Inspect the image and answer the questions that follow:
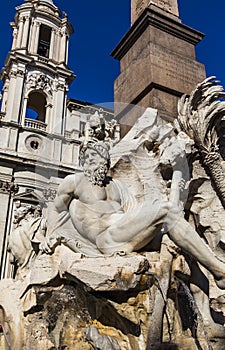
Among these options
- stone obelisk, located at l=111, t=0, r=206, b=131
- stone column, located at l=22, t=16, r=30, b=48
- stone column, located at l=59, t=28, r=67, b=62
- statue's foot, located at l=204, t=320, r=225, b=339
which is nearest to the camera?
statue's foot, located at l=204, t=320, r=225, b=339

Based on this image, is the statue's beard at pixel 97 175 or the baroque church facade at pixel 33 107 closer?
the statue's beard at pixel 97 175

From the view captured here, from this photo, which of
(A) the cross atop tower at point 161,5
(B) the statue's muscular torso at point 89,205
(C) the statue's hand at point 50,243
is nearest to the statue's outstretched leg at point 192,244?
(B) the statue's muscular torso at point 89,205

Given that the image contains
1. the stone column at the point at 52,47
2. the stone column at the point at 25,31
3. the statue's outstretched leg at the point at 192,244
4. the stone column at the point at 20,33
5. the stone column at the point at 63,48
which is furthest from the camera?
the stone column at the point at 63,48

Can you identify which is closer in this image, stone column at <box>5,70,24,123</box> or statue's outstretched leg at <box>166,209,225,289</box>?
statue's outstretched leg at <box>166,209,225,289</box>

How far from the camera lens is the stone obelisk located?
566 cm

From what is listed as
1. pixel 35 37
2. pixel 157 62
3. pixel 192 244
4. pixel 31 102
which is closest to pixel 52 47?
pixel 35 37

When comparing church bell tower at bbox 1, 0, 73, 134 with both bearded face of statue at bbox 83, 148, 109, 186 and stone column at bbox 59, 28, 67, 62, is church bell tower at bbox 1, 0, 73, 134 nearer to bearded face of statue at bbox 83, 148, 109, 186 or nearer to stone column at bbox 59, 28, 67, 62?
stone column at bbox 59, 28, 67, 62

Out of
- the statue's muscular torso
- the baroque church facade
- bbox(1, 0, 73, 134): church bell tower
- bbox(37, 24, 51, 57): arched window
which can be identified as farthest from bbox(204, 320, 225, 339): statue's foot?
bbox(37, 24, 51, 57): arched window

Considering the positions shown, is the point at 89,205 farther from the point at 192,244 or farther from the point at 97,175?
the point at 192,244

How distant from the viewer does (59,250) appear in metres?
3.89

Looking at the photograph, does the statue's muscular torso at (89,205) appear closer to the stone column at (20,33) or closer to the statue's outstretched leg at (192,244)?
the statue's outstretched leg at (192,244)

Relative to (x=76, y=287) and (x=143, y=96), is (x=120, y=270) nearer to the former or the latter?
(x=76, y=287)

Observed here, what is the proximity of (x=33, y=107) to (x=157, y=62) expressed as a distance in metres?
19.3

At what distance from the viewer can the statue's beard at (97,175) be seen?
402 cm
